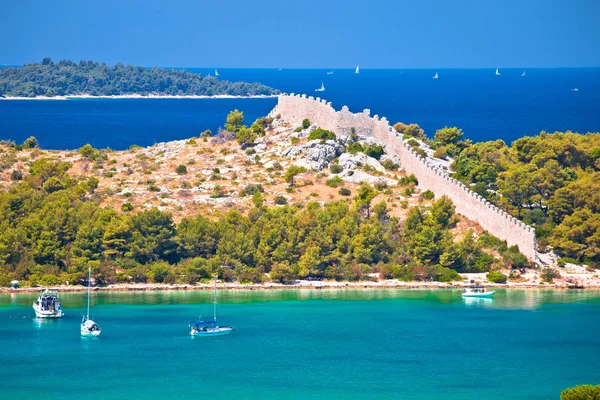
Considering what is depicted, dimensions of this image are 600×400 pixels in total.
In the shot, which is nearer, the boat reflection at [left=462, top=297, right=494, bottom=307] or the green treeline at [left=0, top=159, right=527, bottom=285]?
the boat reflection at [left=462, top=297, right=494, bottom=307]

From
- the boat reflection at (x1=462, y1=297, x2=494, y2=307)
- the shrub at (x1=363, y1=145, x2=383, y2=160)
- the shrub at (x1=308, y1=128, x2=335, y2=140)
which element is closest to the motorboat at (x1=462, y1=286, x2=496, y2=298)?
the boat reflection at (x1=462, y1=297, x2=494, y2=307)

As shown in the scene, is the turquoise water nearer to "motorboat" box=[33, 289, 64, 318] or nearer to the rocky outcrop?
"motorboat" box=[33, 289, 64, 318]

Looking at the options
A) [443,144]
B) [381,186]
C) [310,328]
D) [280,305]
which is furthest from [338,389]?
[443,144]

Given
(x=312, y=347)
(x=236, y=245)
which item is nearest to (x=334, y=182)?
(x=236, y=245)

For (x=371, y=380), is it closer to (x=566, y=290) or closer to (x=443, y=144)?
(x=566, y=290)

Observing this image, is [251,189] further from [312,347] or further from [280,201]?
[312,347]

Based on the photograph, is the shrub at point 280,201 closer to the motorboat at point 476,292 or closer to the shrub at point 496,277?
the motorboat at point 476,292
